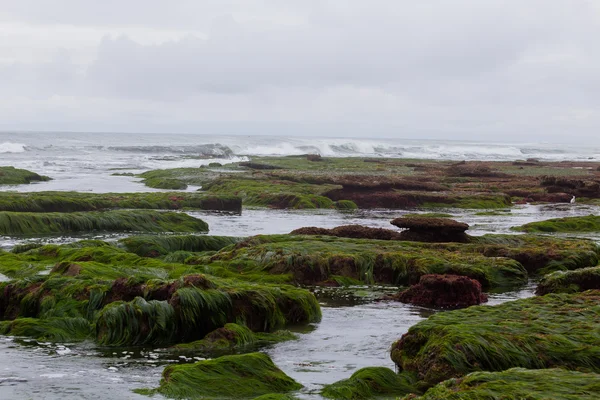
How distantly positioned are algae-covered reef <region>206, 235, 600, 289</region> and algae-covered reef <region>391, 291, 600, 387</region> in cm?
374

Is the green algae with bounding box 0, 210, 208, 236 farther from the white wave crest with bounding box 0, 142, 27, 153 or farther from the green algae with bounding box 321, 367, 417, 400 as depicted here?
the white wave crest with bounding box 0, 142, 27, 153

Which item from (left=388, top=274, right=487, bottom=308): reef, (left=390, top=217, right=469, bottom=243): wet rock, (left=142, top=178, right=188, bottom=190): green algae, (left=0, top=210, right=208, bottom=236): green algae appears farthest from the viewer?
(left=142, top=178, right=188, bottom=190): green algae

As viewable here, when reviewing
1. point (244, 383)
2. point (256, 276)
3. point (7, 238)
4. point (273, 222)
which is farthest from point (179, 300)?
point (273, 222)

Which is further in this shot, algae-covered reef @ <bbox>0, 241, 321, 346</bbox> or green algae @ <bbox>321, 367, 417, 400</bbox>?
algae-covered reef @ <bbox>0, 241, 321, 346</bbox>

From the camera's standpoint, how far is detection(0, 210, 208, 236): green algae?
15789 mm

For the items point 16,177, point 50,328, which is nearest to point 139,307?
point 50,328

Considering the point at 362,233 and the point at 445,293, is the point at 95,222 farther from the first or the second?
the point at 445,293

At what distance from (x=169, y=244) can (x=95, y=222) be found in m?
3.78

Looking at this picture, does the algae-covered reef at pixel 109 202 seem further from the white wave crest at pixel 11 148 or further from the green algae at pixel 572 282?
the white wave crest at pixel 11 148

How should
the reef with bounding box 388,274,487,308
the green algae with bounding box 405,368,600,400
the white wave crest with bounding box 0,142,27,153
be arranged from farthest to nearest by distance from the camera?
the white wave crest with bounding box 0,142,27,153, the reef with bounding box 388,274,487,308, the green algae with bounding box 405,368,600,400

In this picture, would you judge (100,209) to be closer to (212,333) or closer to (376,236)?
(376,236)

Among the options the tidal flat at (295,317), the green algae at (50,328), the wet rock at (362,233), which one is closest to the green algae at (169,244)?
the tidal flat at (295,317)

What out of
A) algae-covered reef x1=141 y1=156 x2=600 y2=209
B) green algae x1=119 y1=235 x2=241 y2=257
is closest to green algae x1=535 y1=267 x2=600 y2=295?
green algae x1=119 y1=235 x2=241 y2=257

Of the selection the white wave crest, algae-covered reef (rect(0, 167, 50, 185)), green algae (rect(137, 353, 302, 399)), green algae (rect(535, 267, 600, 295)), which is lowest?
the white wave crest
